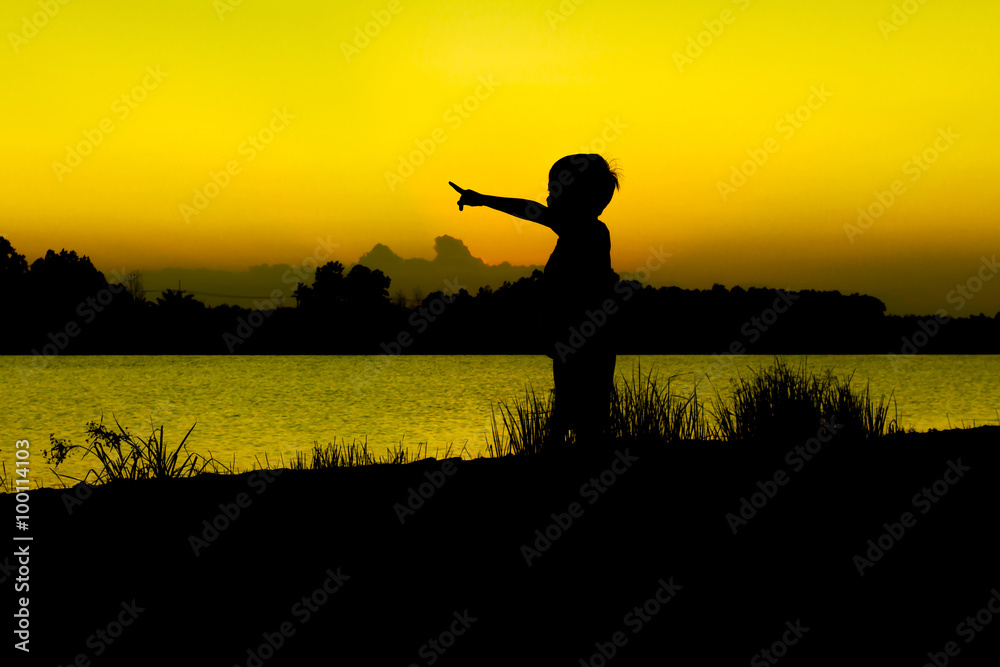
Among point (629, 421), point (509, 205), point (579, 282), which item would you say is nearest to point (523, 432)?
point (629, 421)

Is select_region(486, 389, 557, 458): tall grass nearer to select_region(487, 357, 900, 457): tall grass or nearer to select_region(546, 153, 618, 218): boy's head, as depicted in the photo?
select_region(487, 357, 900, 457): tall grass

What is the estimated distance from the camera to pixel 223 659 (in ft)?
10.8

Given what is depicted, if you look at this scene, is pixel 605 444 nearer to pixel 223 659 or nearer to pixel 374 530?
pixel 374 530

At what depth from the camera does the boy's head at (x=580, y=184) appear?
245 inches

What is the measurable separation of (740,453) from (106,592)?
414 centimetres

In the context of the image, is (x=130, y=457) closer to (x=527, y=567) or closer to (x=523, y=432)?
(x=523, y=432)

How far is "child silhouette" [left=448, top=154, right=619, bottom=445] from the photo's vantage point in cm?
623

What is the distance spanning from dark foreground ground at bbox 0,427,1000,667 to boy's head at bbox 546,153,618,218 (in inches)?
72.0

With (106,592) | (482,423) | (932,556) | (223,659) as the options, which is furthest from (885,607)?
(482,423)

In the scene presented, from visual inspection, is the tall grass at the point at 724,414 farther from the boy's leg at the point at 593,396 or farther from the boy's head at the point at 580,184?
the boy's head at the point at 580,184

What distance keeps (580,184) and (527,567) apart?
309 cm

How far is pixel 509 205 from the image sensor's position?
608 cm

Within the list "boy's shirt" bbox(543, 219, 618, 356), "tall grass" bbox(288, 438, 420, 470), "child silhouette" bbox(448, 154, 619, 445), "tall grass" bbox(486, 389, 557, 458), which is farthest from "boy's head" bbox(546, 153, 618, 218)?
"tall grass" bbox(288, 438, 420, 470)

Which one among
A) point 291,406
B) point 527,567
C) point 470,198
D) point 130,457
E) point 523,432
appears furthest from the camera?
point 291,406
